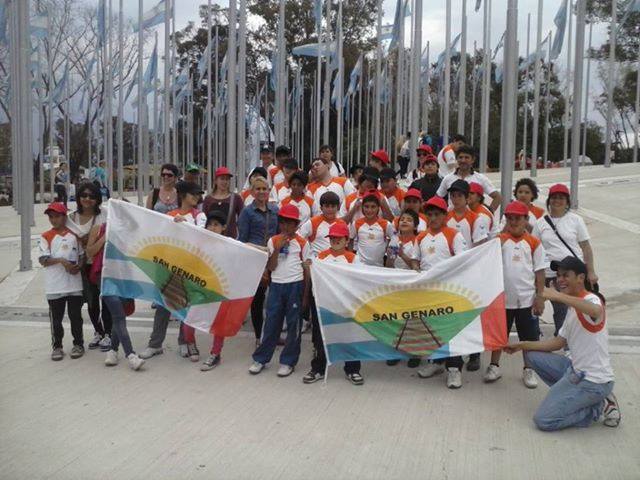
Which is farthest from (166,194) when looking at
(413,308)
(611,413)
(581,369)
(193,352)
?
(611,413)

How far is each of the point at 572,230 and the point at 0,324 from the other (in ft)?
21.3

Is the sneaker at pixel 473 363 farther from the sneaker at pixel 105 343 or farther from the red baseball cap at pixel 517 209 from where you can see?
the sneaker at pixel 105 343

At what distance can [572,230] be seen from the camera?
6.62 meters

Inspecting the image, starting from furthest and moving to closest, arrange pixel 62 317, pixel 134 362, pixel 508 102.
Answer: pixel 508 102, pixel 62 317, pixel 134 362

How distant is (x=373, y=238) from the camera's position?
6.98 meters

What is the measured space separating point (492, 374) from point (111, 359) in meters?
3.54

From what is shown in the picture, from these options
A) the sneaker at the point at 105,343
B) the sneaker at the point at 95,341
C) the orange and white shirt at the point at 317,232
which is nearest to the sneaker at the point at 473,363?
the orange and white shirt at the point at 317,232

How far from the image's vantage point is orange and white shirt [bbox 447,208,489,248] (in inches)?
268

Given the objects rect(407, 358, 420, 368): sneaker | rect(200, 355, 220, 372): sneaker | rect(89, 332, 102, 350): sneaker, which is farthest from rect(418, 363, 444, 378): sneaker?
rect(89, 332, 102, 350): sneaker

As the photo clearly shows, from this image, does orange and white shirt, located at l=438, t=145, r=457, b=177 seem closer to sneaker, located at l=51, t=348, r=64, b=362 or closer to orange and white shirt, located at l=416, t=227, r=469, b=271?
orange and white shirt, located at l=416, t=227, r=469, b=271

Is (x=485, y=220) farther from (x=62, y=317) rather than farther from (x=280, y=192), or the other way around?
(x=62, y=317)

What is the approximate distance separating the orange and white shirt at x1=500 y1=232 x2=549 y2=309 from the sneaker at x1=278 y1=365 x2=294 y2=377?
2.04m

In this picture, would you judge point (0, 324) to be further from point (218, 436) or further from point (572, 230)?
point (572, 230)

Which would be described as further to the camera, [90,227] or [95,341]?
[95,341]
